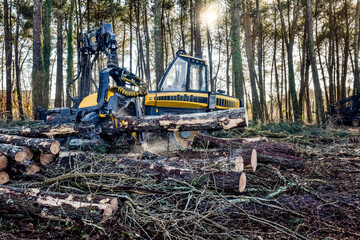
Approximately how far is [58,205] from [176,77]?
556cm

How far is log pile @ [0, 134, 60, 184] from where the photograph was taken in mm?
3638

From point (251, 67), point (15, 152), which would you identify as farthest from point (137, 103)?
point (251, 67)

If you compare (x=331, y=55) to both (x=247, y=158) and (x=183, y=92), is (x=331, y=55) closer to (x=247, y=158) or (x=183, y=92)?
(x=183, y=92)

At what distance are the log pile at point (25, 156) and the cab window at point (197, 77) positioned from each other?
4.53 m

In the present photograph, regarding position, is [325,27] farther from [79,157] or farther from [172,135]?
[79,157]

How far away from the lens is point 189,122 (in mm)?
4828

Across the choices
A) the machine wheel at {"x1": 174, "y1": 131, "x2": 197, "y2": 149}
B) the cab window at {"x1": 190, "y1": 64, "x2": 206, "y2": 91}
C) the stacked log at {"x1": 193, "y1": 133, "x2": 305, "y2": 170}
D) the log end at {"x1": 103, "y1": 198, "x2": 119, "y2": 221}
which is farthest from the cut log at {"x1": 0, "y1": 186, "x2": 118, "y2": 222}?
the cab window at {"x1": 190, "y1": 64, "x2": 206, "y2": 91}

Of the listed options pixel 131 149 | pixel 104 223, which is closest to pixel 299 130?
pixel 131 149

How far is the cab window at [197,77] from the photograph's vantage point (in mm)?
7684

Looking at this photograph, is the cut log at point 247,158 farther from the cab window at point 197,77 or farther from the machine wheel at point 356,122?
the machine wheel at point 356,122

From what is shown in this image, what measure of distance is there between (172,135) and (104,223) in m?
4.54

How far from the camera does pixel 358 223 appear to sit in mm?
2619

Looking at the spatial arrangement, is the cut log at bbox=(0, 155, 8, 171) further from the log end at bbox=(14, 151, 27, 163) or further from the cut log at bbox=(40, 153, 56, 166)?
the cut log at bbox=(40, 153, 56, 166)

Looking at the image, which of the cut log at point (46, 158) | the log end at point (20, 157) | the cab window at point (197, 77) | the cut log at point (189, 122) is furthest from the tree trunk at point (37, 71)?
the log end at point (20, 157)
